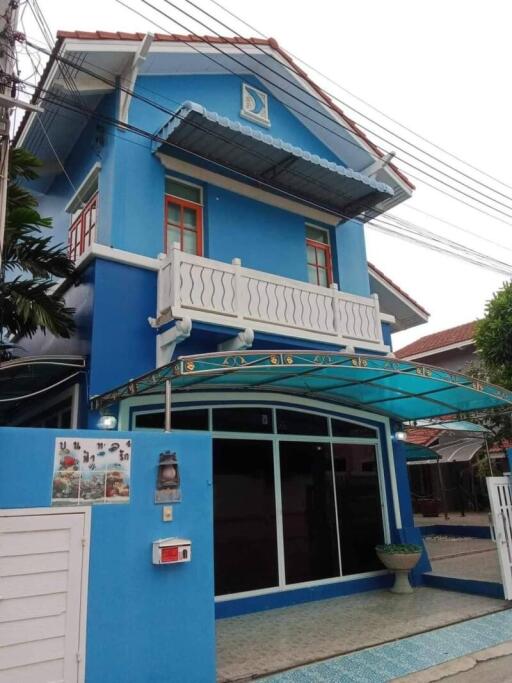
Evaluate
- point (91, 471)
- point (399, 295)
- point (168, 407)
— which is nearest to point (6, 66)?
point (168, 407)

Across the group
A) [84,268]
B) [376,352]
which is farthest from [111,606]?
[376,352]

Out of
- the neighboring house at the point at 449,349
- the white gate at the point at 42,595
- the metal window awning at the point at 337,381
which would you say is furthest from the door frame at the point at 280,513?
the neighboring house at the point at 449,349

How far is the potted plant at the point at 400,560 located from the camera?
27.6ft

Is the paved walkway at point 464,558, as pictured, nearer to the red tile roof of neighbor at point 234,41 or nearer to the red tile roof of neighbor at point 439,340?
the red tile roof of neighbor at point 234,41

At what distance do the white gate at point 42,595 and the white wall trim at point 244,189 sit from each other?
604 cm

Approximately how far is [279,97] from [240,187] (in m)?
2.41

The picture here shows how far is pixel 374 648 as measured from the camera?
595 centimetres

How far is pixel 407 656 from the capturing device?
18.7ft

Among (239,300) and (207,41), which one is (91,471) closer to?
(239,300)

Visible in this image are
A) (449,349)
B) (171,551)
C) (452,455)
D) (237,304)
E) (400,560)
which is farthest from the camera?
(449,349)

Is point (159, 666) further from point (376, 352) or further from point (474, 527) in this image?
point (474, 527)

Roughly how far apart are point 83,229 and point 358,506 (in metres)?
6.74

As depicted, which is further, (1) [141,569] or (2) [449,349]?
(2) [449,349]

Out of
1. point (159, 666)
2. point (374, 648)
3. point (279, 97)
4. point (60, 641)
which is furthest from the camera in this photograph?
point (279, 97)
